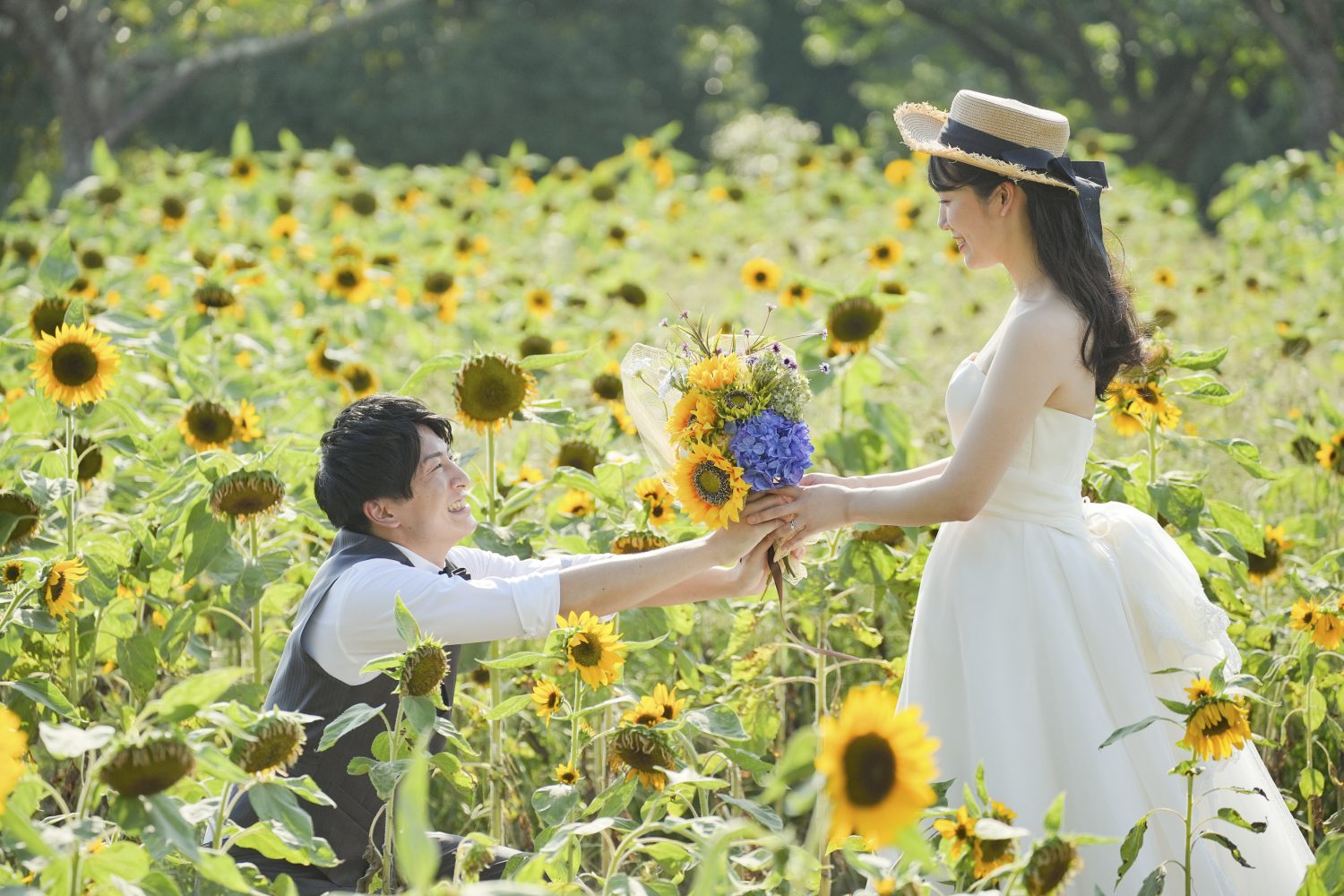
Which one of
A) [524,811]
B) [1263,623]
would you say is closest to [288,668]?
[524,811]

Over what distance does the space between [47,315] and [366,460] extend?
3.32ft

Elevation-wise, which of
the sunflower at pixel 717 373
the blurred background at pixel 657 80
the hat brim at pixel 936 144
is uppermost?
the hat brim at pixel 936 144

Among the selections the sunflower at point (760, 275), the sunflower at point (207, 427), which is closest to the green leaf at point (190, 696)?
the sunflower at point (207, 427)

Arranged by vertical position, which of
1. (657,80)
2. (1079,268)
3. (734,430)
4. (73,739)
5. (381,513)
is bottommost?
(657,80)

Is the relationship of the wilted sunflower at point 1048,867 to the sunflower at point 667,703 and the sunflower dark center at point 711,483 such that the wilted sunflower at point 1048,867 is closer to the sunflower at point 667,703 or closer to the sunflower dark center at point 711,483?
the sunflower at point 667,703

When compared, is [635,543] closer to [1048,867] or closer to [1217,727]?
[1217,727]

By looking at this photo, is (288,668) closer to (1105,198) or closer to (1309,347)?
(1309,347)

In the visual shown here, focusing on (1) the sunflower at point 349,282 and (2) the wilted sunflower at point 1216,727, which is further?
(1) the sunflower at point 349,282

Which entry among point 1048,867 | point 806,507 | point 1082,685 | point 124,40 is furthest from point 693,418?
point 124,40

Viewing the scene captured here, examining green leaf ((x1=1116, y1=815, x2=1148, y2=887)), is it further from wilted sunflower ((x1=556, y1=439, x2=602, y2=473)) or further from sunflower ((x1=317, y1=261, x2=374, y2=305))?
sunflower ((x1=317, y1=261, x2=374, y2=305))

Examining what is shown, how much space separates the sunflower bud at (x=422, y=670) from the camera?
183cm

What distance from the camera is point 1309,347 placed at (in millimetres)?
4473

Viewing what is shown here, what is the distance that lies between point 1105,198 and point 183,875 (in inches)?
306

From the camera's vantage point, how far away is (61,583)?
2293mm
